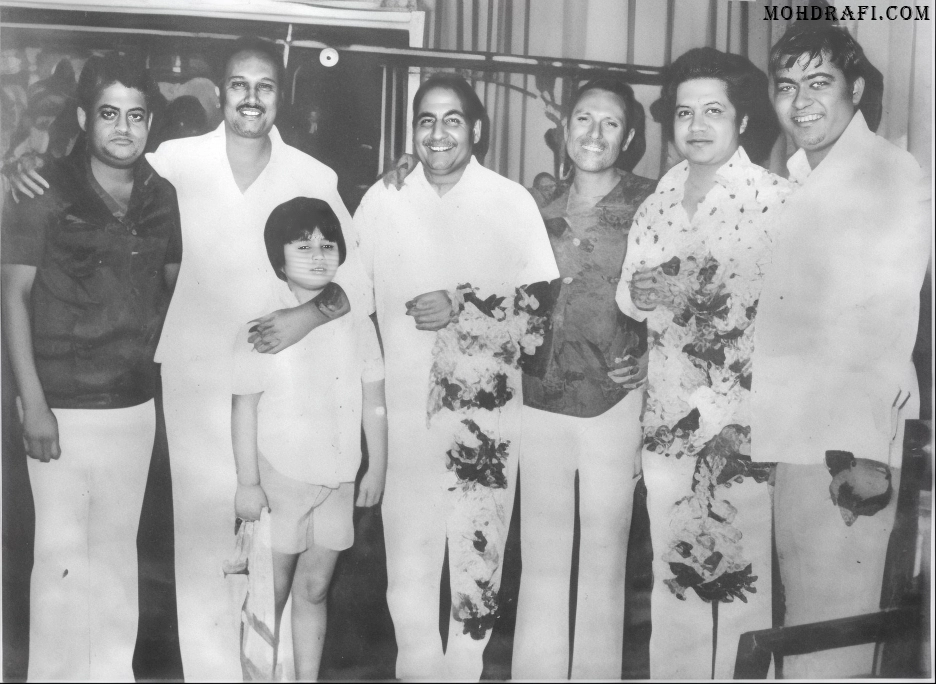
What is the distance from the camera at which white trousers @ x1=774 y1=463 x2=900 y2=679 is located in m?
1.72

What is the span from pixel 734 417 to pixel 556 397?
0.40m

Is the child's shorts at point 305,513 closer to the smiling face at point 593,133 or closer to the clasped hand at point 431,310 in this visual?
the clasped hand at point 431,310

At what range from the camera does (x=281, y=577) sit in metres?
1.65

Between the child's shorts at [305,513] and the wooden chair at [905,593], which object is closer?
the child's shorts at [305,513]

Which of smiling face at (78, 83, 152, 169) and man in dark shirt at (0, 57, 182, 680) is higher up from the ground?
smiling face at (78, 83, 152, 169)

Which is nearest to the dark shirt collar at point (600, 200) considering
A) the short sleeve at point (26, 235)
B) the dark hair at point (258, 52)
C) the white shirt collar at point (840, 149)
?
the white shirt collar at point (840, 149)

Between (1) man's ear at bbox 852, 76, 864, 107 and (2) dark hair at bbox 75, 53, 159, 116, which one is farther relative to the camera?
(1) man's ear at bbox 852, 76, 864, 107

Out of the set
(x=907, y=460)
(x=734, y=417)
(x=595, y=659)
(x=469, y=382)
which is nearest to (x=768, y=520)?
(x=734, y=417)

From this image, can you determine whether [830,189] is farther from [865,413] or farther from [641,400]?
[641,400]

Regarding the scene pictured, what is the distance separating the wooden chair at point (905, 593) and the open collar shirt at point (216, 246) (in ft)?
4.74

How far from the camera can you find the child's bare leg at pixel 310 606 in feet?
5.44

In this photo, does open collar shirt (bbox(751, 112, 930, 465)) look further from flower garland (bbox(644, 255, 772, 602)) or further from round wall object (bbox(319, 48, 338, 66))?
round wall object (bbox(319, 48, 338, 66))

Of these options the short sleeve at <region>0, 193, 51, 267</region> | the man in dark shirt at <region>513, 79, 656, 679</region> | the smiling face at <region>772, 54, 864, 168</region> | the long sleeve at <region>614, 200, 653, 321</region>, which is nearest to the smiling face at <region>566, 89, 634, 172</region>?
the man in dark shirt at <region>513, 79, 656, 679</region>

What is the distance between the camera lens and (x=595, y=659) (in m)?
1.69
